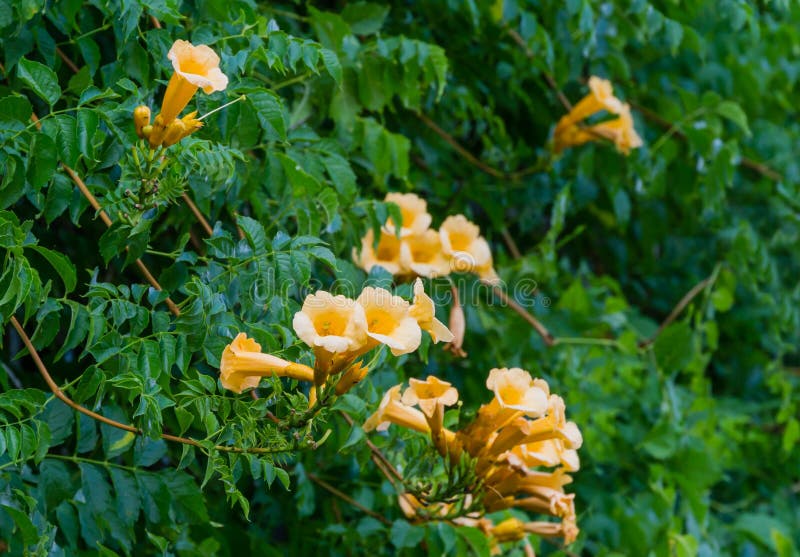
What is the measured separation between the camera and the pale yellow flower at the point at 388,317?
175 cm

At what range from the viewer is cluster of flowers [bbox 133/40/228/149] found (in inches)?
71.6

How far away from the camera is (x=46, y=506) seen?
6.81 feet

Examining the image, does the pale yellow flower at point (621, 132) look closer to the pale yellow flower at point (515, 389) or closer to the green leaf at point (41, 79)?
the pale yellow flower at point (515, 389)

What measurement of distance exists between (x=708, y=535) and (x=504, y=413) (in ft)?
5.66

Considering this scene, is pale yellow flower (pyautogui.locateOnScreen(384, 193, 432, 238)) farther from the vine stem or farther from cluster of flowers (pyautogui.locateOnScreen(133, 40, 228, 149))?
the vine stem

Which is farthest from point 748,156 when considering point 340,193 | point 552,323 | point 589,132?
point 340,193

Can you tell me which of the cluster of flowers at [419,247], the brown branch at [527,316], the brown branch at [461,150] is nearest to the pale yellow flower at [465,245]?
the cluster of flowers at [419,247]

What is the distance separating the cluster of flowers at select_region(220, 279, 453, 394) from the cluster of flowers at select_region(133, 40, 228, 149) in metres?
0.42

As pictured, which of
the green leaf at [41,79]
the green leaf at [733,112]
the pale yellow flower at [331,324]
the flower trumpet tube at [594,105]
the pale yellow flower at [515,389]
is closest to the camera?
the pale yellow flower at [331,324]

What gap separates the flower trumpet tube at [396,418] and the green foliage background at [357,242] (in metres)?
0.06

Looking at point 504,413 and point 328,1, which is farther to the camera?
point 328,1

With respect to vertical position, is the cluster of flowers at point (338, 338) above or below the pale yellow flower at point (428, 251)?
above

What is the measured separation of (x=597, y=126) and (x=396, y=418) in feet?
5.47

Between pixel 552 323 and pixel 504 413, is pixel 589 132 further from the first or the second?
pixel 504 413
